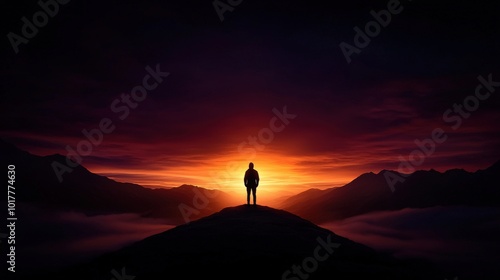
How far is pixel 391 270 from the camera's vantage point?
658 inches

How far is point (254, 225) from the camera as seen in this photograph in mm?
20922

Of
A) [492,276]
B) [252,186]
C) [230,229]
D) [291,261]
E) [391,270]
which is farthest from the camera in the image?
[492,276]

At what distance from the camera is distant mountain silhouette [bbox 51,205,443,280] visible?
14.5 m

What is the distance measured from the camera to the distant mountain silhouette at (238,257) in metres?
14.5

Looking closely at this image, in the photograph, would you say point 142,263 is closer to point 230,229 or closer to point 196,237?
point 196,237

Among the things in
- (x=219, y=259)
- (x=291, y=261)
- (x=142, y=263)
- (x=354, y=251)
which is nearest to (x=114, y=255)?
(x=142, y=263)

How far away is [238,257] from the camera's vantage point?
15.4 metres

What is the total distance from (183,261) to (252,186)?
11626 mm

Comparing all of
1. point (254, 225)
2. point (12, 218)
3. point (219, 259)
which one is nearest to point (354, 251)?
point (254, 225)

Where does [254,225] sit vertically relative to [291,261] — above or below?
above

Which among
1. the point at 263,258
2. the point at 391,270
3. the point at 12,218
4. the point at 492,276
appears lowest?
the point at 492,276

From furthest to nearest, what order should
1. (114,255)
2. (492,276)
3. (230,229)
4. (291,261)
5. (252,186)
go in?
1. (492,276)
2. (252,186)
3. (230,229)
4. (114,255)
5. (291,261)

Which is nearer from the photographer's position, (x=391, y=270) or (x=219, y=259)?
(x=219, y=259)

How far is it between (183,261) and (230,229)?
197 inches
